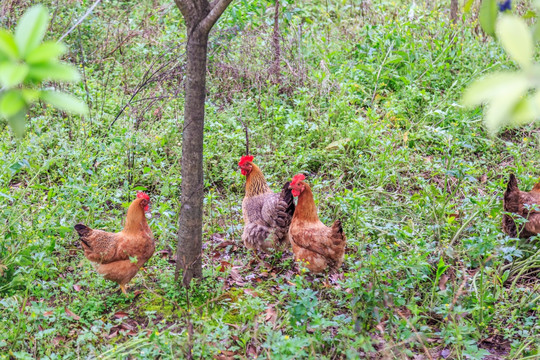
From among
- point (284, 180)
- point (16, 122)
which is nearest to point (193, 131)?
point (284, 180)

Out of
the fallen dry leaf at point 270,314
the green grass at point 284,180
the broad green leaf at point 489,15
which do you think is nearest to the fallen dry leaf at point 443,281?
the green grass at point 284,180

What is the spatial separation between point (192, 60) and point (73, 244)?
7.35 ft

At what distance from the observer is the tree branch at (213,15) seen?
10.6ft

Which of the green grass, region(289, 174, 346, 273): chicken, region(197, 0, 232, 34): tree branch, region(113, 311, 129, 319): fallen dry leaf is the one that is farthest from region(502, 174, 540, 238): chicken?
region(113, 311, 129, 319): fallen dry leaf

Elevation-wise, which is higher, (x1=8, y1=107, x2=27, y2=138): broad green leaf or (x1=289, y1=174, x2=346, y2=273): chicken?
(x1=8, y1=107, x2=27, y2=138): broad green leaf

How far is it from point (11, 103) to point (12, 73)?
7 centimetres

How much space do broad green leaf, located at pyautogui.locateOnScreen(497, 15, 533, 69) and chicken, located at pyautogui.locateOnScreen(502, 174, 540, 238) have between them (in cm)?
398

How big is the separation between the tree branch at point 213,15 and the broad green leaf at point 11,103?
2.42m

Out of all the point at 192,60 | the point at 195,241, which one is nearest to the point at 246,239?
the point at 195,241

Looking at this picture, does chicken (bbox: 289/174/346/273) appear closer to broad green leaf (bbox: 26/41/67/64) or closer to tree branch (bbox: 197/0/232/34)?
tree branch (bbox: 197/0/232/34)

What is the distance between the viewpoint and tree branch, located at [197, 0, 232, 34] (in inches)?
127

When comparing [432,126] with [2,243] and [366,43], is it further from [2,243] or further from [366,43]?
[2,243]

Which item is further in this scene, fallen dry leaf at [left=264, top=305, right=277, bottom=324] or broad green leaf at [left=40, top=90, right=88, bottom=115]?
fallen dry leaf at [left=264, top=305, right=277, bottom=324]

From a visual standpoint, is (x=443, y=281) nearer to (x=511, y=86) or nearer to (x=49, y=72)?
(x=511, y=86)
